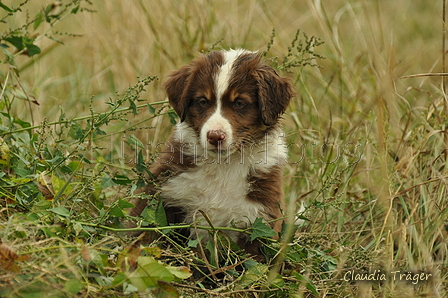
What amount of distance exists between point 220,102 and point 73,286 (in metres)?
1.63

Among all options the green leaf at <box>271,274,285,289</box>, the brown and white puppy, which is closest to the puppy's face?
the brown and white puppy

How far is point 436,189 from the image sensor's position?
13.6 feet

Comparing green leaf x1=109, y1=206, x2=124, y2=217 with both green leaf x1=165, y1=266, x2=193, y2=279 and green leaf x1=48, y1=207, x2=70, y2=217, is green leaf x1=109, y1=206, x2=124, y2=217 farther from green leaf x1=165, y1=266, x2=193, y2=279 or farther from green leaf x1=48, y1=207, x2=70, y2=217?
green leaf x1=165, y1=266, x2=193, y2=279

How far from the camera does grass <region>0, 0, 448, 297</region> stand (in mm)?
2773

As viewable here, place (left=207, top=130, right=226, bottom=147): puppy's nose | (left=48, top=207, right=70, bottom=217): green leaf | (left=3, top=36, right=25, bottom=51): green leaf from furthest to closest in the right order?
(left=3, top=36, right=25, bottom=51): green leaf
(left=207, top=130, right=226, bottom=147): puppy's nose
(left=48, top=207, right=70, bottom=217): green leaf

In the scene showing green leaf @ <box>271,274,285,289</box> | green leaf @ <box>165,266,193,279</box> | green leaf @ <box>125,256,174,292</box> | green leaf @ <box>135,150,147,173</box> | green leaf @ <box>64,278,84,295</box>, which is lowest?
green leaf @ <box>271,274,285,289</box>

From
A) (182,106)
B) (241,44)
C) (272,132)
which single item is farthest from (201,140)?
(241,44)

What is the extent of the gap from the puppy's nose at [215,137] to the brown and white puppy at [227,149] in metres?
0.09

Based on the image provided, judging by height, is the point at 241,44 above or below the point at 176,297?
above

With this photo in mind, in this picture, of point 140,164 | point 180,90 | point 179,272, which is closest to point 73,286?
point 179,272

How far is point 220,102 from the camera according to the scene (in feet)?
11.9

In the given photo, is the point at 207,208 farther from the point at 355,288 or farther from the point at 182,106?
the point at 355,288

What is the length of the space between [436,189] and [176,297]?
2378 mm

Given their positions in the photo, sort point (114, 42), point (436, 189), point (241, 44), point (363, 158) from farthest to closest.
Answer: point (114, 42) → point (241, 44) → point (363, 158) → point (436, 189)
